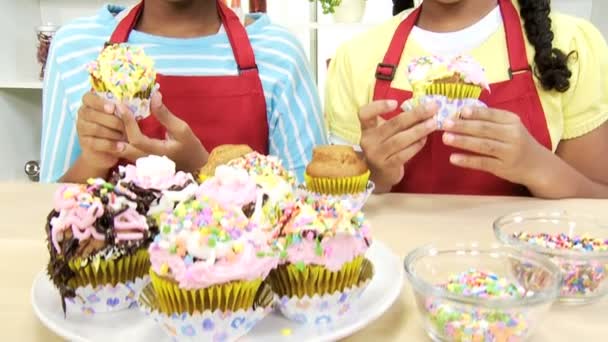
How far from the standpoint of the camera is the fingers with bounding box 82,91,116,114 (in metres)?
1.20

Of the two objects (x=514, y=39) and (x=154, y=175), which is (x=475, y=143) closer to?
(x=514, y=39)

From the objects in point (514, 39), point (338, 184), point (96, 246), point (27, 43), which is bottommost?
point (27, 43)

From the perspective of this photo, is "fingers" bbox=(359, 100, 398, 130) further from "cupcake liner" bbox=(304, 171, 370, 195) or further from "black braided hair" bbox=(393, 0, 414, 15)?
"black braided hair" bbox=(393, 0, 414, 15)

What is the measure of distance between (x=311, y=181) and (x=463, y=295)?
57cm

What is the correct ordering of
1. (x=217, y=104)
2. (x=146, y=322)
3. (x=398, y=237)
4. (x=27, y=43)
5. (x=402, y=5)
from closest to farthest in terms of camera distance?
1. (x=146, y=322)
2. (x=398, y=237)
3. (x=217, y=104)
4. (x=402, y=5)
5. (x=27, y=43)

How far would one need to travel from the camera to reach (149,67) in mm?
1249

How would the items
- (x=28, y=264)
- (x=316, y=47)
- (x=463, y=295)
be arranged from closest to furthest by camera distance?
(x=463, y=295), (x=28, y=264), (x=316, y=47)

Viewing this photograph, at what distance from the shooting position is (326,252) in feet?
2.50

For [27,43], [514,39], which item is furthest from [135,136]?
[27,43]

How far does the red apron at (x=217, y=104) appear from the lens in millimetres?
1494

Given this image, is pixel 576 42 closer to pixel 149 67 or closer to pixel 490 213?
pixel 490 213

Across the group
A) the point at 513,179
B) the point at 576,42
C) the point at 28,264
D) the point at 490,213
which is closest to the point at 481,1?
the point at 576,42

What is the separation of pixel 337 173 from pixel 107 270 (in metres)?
0.53

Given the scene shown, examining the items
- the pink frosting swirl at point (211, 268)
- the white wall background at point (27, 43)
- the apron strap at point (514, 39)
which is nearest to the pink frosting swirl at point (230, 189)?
the pink frosting swirl at point (211, 268)
